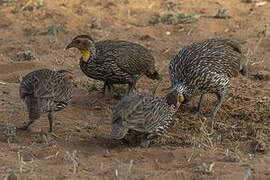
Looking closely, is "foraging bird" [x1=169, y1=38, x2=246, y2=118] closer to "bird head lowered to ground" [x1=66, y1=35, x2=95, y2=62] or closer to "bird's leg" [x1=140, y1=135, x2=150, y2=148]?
"bird's leg" [x1=140, y1=135, x2=150, y2=148]

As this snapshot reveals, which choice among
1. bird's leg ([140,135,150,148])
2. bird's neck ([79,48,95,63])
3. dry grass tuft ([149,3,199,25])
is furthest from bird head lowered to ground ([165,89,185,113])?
dry grass tuft ([149,3,199,25])

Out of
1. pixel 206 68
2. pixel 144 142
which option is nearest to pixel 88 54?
pixel 206 68

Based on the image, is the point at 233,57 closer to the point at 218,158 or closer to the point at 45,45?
the point at 218,158

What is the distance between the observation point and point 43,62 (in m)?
9.54

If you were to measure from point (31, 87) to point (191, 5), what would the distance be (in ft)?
26.8

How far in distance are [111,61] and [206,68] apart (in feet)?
4.98

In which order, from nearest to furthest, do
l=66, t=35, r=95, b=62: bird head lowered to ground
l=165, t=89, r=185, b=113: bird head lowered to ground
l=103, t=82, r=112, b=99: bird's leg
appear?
l=165, t=89, r=185, b=113: bird head lowered to ground
l=66, t=35, r=95, b=62: bird head lowered to ground
l=103, t=82, r=112, b=99: bird's leg

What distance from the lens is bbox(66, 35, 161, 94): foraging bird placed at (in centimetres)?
747

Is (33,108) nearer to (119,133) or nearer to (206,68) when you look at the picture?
(119,133)

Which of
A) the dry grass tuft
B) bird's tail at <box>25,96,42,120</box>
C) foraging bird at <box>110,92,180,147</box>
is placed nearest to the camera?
foraging bird at <box>110,92,180,147</box>

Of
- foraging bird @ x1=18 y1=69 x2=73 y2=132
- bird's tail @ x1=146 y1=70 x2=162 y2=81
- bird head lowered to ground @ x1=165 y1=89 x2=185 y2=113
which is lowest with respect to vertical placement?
bird's tail @ x1=146 y1=70 x2=162 y2=81

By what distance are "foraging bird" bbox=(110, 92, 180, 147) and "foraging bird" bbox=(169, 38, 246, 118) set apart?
72 centimetres

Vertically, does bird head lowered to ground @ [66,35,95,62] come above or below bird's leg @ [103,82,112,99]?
above

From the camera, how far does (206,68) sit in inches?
280
